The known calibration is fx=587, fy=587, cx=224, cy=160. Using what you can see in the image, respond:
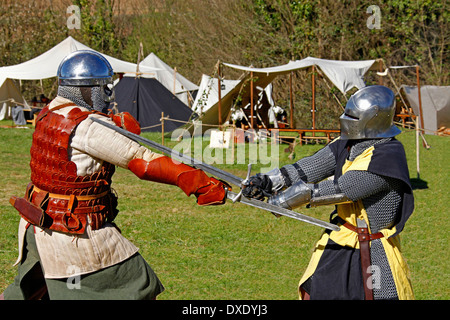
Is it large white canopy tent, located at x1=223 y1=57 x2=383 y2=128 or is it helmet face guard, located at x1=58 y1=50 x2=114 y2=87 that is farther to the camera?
large white canopy tent, located at x1=223 y1=57 x2=383 y2=128

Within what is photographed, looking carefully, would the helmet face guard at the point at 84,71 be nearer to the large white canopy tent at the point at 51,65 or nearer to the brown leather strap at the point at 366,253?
the brown leather strap at the point at 366,253

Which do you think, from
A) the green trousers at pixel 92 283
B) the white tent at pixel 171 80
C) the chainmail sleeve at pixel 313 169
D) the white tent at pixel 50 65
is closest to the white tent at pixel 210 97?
the white tent at pixel 50 65

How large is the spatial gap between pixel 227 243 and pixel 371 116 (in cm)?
351

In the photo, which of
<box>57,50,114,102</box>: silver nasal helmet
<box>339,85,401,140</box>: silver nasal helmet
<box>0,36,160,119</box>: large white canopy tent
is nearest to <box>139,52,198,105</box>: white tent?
<box>0,36,160,119</box>: large white canopy tent

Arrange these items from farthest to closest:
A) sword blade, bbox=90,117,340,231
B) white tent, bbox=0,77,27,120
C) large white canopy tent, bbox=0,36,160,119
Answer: white tent, bbox=0,77,27,120 → large white canopy tent, bbox=0,36,160,119 → sword blade, bbox=90,117,340,231

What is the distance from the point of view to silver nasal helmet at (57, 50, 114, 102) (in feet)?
9.95

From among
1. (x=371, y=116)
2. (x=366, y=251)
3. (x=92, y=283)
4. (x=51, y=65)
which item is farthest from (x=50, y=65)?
(x=366, y=251)

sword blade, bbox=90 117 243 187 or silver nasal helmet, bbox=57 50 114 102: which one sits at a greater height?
silver nasal helmet, bbox=57 50 114 102

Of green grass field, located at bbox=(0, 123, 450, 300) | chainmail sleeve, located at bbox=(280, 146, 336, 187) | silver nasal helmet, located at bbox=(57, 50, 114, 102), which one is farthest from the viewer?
green grass field, located at bbox=(0, 123, 450, 300)

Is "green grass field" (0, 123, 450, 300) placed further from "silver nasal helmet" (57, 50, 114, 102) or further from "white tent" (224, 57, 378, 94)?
"white tent" (224, 57, 378, 94)

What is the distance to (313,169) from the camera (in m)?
3.26

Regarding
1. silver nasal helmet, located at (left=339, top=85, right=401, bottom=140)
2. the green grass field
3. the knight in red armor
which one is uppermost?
silver nasal helmet, located at (left=339, top=85, right=401, bottom=140)

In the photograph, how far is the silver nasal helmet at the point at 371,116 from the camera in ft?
9.61

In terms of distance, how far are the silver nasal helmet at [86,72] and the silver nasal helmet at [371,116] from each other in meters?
1.27
